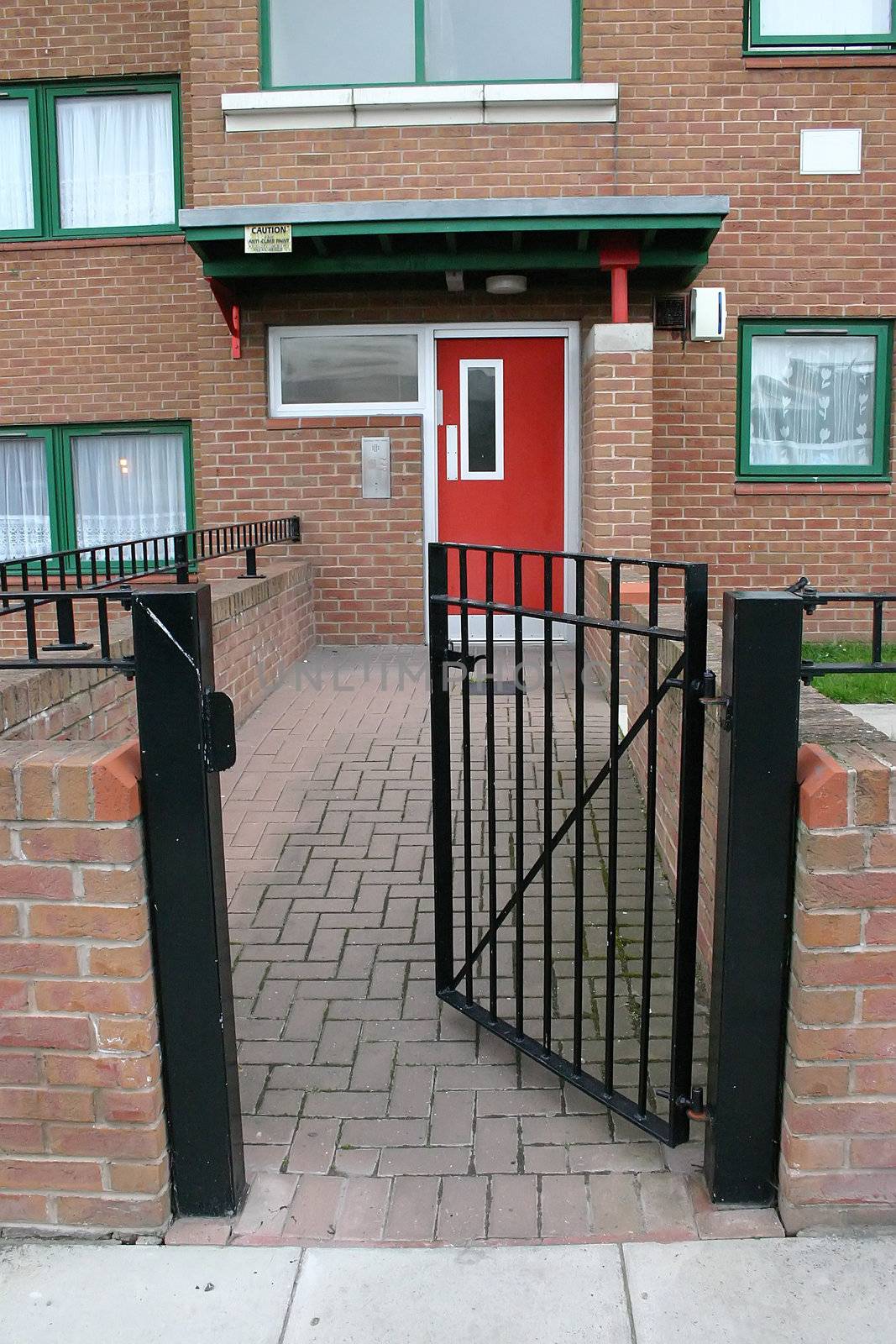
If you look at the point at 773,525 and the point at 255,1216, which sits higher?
the point at 773,525

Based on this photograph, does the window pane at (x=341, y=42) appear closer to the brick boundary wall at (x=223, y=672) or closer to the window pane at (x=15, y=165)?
the window pane at (x=15, y=165)

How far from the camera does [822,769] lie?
8.13 feet

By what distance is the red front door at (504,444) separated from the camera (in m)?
9.27

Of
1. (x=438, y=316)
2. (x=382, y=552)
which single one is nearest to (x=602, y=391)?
(x=438, y=316)

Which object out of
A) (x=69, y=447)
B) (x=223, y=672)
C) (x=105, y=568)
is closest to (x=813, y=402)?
(x=223, y=672)

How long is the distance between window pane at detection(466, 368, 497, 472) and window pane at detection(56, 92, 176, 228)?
3429mm

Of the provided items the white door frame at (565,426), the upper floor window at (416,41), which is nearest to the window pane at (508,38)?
the upper floor window at (416,41)

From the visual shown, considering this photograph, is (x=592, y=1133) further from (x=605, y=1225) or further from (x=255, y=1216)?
(x=255, y=1216)

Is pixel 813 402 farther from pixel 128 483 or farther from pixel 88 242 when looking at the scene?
pixel 88 242

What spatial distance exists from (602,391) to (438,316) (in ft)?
5.59

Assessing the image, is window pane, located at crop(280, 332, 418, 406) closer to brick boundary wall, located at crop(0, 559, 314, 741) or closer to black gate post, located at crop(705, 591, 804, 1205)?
brick boundary wall, located at crop(0, 559, 314, 741)

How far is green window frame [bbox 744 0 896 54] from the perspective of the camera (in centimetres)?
891

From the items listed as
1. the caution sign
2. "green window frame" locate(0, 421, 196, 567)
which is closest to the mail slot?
the caution sign

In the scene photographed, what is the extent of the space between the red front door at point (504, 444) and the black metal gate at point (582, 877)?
3815 mm
